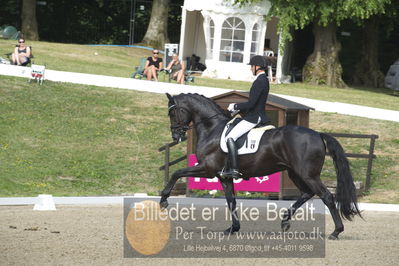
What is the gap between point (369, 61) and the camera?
34.7 metres

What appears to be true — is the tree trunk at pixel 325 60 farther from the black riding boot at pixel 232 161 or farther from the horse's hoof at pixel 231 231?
the horse's hoof at pixel 231 231

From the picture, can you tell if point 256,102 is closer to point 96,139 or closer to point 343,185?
point 343,185

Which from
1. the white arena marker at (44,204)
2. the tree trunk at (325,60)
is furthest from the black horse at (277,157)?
the tree trunk at (325,60)

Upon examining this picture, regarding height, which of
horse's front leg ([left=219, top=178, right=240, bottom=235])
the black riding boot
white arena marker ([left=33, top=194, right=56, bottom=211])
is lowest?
white arena marker ([left=33, top=194, right=56, bottom=211])

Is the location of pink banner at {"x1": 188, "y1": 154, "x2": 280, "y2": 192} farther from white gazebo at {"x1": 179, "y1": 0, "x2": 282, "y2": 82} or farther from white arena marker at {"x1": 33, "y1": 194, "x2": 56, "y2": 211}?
white gazebo at {"x1": 179, "y1": 0, "x2": 282, "y2": 82}

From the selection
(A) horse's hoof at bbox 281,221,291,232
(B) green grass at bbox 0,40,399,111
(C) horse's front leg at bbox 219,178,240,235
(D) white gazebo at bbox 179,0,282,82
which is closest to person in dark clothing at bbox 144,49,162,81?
(B) green grass at bbox 0,40,399,111

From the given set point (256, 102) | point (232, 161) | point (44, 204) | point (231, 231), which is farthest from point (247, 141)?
point (44, 204)

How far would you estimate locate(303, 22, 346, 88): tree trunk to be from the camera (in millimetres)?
31219

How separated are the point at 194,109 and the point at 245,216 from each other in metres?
2.42

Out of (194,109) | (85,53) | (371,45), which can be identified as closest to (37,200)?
(194,109)

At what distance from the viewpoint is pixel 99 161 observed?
1809 cm

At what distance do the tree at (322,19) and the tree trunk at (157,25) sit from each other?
1088cm

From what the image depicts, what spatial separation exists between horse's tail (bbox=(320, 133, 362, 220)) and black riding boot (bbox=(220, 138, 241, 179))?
1337 mm

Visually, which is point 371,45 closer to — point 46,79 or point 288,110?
point 46,79
